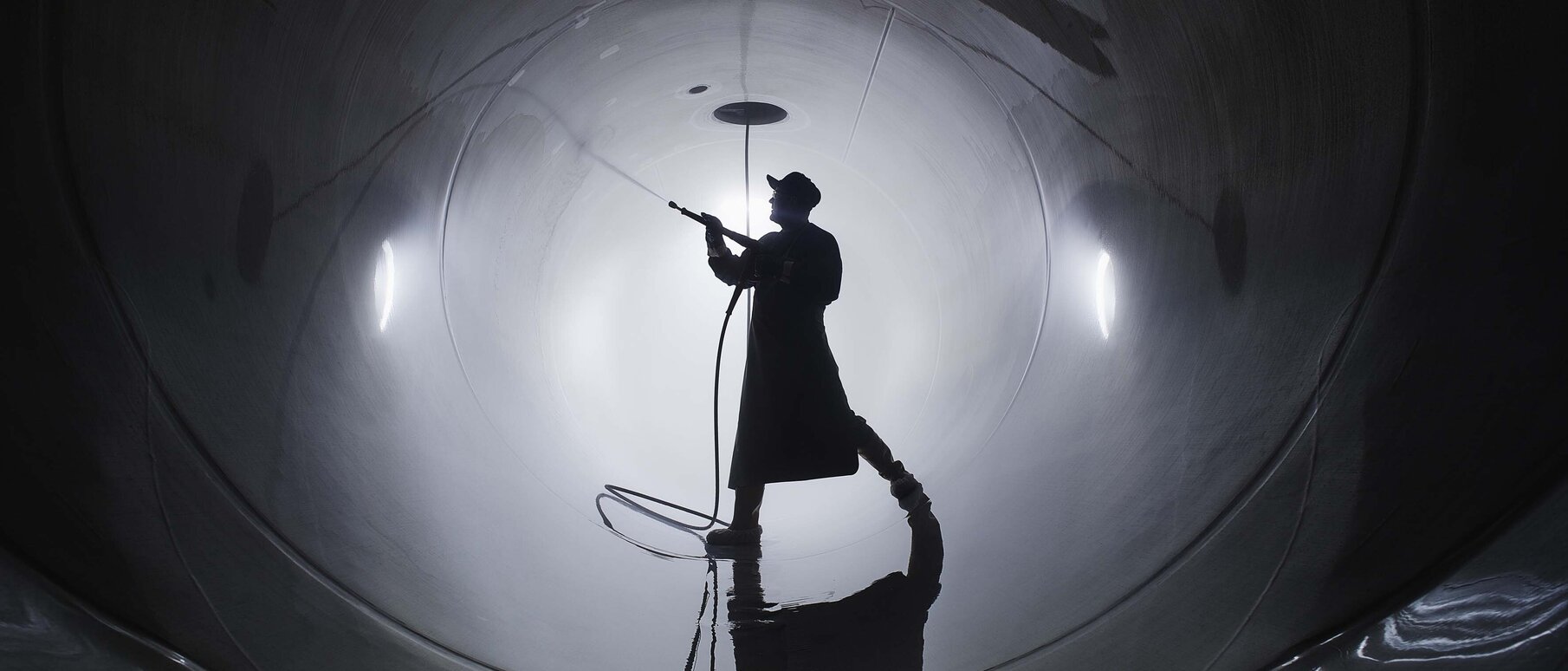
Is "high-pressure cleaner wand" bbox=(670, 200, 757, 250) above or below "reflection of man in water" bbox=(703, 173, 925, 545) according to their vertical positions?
above

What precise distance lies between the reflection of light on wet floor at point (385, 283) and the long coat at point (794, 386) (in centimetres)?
103

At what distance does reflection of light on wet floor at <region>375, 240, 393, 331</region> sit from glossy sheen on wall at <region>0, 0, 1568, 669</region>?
0.04 feet

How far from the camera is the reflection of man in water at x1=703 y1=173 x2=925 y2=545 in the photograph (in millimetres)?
2686

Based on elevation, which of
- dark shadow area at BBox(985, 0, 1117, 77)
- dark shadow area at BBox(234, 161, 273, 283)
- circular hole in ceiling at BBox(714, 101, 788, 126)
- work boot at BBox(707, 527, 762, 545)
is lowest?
work boot at BBox(707, 527, 762, 545)

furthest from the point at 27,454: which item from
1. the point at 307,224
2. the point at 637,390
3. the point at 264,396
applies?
the point at 637,390

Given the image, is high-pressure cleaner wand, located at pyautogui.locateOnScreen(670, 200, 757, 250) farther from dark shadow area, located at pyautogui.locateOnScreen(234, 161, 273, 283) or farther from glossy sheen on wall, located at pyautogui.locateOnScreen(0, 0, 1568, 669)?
dark shadow area, located at pyautogui.locateOnScreen(234, 161, 273, 283)

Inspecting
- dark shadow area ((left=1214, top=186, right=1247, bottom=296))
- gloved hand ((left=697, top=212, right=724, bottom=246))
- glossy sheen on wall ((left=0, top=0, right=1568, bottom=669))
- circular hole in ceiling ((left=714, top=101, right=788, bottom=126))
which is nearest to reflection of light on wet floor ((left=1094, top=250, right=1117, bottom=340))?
glossy sheen on wall ((left=0, top=0, right=1568, bottom=669))

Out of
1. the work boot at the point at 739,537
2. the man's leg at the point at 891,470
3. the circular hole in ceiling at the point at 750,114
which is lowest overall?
the work boot at the point at 739,537

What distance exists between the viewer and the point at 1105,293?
2.33 meters

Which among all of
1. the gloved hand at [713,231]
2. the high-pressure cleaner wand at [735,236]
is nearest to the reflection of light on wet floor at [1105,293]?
the high-pressure cleaner wand at [735,236]

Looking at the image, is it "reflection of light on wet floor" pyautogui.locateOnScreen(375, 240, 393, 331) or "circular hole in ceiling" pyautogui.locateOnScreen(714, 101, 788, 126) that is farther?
"circular hole in ceiling" pyautogui.locateOnScreen(714, 101, 788, 126)

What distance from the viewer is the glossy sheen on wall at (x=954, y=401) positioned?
1338 mm

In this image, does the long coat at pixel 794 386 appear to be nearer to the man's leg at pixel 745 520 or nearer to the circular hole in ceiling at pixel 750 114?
the man's leg at pixel 745 520

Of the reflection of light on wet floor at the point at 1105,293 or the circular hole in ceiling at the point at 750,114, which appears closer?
the reflection of light on wet floor at the point at 1105,293
